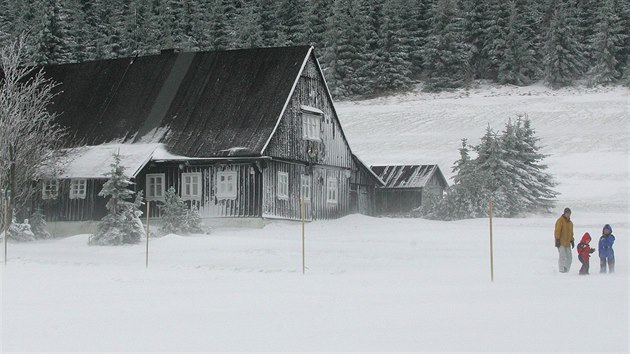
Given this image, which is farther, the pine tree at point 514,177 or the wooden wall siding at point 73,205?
the pine tree at point 514,177

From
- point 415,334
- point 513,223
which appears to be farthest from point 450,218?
point 415,334

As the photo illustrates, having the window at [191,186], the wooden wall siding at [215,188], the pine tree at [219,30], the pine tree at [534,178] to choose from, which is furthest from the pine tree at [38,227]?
the pine tree at [219,30]

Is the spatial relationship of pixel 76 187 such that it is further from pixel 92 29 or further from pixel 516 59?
pixel 92 29

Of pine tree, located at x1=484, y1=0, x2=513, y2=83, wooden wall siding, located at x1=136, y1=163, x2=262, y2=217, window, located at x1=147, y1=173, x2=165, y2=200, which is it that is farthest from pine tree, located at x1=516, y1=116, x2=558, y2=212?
pine tree, located at x1=484, y1=0, x2=513, y2=83

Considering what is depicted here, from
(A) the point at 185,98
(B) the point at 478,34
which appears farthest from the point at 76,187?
(B) the point at 478,34

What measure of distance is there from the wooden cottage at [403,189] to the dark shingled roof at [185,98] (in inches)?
410

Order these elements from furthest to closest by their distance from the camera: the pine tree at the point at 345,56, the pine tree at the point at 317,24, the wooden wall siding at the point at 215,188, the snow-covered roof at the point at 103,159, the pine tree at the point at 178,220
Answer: the pine tree at the point at 317,24 < the pine tree at the point at 345,56 < the wooden wall siding at the point at 215,188 < the snow-covered roof at the point at 103,159 < the pine tree at the point at 178,220

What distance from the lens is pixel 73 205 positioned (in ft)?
136

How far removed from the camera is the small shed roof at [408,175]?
5178cm

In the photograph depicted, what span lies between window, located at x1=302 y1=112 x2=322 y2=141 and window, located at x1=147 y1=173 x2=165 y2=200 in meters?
5.83

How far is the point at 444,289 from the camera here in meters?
20.0

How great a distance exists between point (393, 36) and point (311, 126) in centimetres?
4941

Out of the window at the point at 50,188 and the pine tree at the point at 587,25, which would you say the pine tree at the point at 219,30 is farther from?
the window at the point at 50,188

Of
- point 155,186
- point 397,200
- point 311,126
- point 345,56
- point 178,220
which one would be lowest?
point 178,220
